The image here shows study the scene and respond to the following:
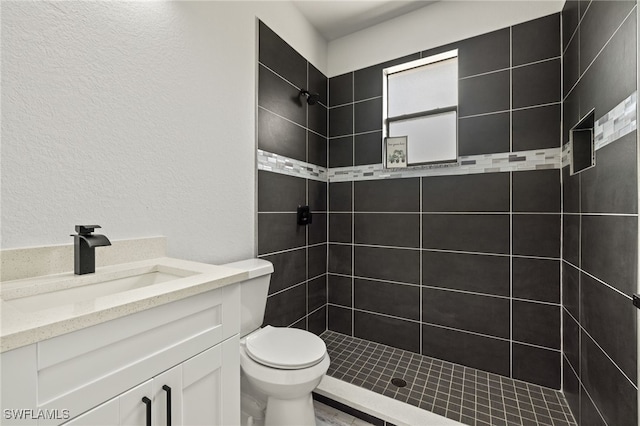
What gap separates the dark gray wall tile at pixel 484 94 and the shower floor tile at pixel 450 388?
71.9 inches

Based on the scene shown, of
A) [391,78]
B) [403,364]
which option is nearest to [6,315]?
[403,364]

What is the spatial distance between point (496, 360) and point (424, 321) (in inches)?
19.8

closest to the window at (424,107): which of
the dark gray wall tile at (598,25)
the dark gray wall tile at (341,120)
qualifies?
the dark gray wall tile at (341,120)

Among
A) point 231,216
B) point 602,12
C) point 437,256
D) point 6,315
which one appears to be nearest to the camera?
point 6,315

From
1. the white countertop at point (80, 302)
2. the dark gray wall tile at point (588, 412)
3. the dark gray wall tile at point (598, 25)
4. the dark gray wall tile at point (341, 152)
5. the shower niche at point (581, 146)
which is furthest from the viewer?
the dark gray wall tile at point (341, 152)

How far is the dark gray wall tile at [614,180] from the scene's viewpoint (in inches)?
38.6

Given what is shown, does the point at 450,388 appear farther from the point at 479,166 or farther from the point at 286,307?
the point at 479,166

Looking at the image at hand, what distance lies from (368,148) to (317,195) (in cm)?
59

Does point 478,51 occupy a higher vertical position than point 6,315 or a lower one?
higher

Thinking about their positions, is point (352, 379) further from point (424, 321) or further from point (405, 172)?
point (405, 172)

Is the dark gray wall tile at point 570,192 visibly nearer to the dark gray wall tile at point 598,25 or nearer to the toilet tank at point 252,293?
the dark gray wall tile at point 598,25

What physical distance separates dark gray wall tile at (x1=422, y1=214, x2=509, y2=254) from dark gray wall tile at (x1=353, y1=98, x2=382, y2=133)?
0.87 m

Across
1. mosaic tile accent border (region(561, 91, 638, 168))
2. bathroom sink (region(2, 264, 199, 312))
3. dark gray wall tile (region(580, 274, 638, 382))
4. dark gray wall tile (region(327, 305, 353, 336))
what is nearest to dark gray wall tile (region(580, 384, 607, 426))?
dark gray wall tile (region(580, 274, 638, 382))

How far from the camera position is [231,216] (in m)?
1.68
